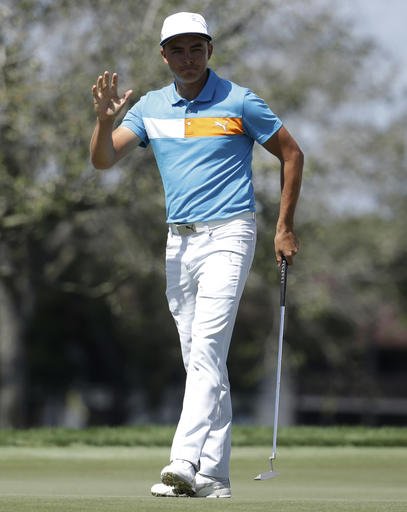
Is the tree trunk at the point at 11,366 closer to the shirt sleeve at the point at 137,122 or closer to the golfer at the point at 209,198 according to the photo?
the shirt sleeve at the point at 137,122

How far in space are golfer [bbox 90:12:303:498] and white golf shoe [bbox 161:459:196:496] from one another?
0.47 ft

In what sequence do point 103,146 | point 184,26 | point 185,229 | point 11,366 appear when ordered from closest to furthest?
point 184,26 < point 185,229 < point 103,146 < point 11,366

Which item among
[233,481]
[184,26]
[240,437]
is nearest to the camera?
[184,26]

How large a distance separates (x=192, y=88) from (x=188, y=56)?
0.17m

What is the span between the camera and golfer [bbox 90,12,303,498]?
6574 millimetres

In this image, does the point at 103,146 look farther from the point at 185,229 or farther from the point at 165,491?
the point at 165,491

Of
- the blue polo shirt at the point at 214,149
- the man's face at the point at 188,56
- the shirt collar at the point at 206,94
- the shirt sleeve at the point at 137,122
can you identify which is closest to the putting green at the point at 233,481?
the blue polo shirt at the point at 214,149

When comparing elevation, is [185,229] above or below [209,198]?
below

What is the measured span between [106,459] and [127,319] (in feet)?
66.6

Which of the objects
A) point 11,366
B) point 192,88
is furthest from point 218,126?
point 11,366

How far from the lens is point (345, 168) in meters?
29.2

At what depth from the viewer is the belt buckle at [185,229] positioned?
6691mm

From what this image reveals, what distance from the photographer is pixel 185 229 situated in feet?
22.0

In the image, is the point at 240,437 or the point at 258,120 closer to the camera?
the point at 258,120
